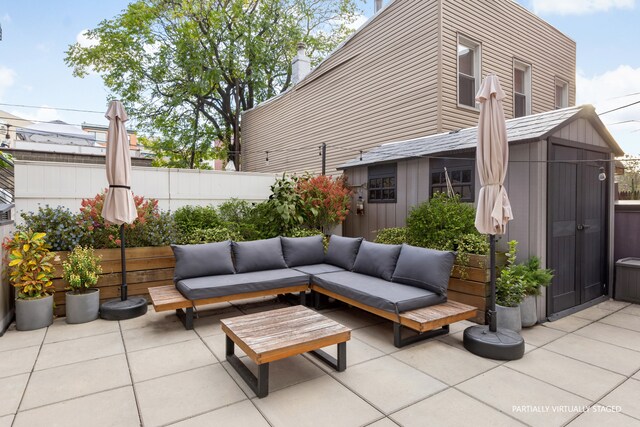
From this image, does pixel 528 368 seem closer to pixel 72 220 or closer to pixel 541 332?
pixel 541 332

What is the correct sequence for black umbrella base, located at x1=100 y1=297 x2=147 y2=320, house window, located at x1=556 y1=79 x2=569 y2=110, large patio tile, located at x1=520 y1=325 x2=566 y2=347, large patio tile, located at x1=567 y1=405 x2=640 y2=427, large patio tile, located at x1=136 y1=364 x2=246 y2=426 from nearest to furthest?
large patio tile, located at x1=567 y1=405 x2=640 y2=427, large patio tile, located at x1=136 y1=364 x2=246 y2=426, large patio tile, located at x1=520 y1=325 x2=566 y2=347, black umbrella base, located at x1=100 y1=297 x2=147 y2=320, house window, located at x1=556 y1=79 x2=569 y2=110

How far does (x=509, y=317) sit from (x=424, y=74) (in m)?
5.55

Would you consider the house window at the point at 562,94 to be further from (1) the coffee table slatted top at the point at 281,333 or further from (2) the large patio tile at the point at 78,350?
(2) the large patio tile at the point at 78,350

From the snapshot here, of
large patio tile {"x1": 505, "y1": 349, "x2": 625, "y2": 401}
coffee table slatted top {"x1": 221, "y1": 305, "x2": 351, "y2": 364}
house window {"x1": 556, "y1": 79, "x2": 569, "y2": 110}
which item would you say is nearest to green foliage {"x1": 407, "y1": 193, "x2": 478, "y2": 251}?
large patio tile {"x1": 505, "y1": 349, "x2": 625, "y2": 401}

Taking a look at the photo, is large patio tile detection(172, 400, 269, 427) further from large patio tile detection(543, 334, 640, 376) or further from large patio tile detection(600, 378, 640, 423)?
large patio tile detection(543, 334, 640, 376)

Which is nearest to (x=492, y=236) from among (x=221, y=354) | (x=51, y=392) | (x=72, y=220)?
(x=221, y=354)

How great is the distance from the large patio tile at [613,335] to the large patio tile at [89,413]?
472 centimetres

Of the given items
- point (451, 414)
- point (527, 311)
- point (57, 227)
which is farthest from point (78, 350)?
point (527, 311)

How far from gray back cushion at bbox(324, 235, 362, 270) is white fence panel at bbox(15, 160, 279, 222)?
2586mm

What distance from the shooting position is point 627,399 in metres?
2.65

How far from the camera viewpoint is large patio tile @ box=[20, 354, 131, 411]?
2.67 meters

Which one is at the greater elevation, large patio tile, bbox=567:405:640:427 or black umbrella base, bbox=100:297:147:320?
black umbrella base, bbox=100:297:147:320

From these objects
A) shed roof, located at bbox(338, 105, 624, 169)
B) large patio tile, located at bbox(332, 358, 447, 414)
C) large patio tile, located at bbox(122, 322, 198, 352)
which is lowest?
large patio tile, located at bbox(332, 358, 447, 414)

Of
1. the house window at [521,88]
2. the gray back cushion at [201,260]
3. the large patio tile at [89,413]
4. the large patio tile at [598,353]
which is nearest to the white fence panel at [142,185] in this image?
the gray back cushion at [201,260]
